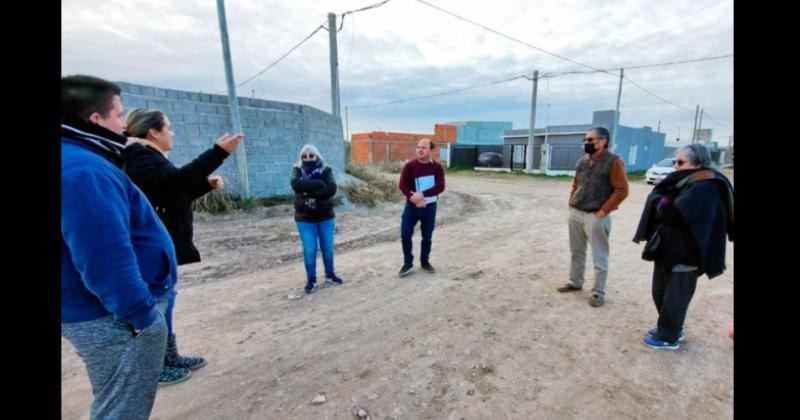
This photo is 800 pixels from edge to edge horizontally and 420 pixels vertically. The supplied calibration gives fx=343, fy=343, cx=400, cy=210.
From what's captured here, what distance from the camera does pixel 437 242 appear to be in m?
6.08

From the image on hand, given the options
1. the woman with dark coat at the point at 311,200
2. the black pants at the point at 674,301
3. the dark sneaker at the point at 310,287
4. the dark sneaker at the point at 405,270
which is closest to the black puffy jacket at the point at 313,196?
the woman with dark coat at the point at 311,200

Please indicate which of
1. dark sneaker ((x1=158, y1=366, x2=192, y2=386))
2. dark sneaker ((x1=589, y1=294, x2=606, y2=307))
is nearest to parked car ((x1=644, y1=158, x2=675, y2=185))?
dark sneaker ((x1=589, y1=294, x2=606, y2=307))

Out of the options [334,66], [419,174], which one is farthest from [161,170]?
[334,66]

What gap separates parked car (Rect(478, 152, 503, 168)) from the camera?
25.8 metres

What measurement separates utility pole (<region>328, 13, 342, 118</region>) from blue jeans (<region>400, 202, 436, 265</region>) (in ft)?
26.6

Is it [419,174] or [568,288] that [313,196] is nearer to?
[419,174]

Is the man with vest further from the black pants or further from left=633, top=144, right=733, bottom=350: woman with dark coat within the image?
the black pants

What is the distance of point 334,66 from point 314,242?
9.05 m

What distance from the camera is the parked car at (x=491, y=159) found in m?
25.8

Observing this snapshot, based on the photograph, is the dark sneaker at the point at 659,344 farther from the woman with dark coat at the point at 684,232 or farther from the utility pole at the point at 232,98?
the utility pole at the point at 232,98

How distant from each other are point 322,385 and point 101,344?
1378 mm

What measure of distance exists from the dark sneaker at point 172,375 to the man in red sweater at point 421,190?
8.46ft

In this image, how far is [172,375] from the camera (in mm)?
2414

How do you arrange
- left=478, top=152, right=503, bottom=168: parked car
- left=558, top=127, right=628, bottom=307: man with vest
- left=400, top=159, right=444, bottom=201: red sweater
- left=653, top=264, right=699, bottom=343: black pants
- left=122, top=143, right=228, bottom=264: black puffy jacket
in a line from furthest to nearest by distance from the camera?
1. left=478, top=152, right=503, bottom=168: parked car
2. left=400, top=159, right=444, bottom=201: red sweater
3. left=558, top=127, right=628, bottom=307: man with vest
4. left=653, top=264, right=699, bottom=343: black pants
5. left=122, top=143, right=228, bottom=264: black puffy jacket
